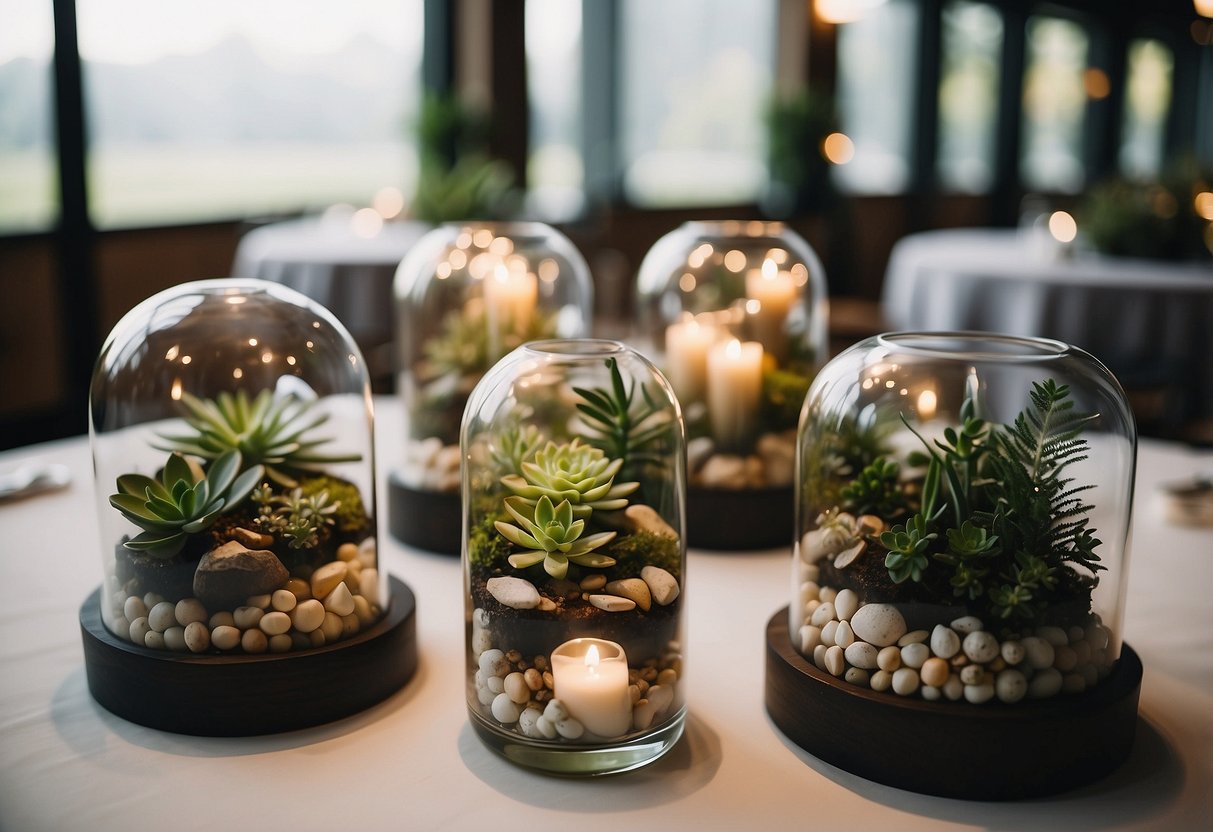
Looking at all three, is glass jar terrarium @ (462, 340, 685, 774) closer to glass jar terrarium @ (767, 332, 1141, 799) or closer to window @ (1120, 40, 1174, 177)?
glass jar terrarium @ (767, 332, 1141, 799)

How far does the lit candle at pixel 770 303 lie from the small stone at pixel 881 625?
0.73 m

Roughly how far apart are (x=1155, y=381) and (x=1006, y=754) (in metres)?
2.54

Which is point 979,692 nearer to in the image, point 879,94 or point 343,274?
point 343,274

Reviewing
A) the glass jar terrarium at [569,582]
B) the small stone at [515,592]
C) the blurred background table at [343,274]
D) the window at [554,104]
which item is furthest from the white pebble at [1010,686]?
the window at [554,104]

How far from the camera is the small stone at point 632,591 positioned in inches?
33.7

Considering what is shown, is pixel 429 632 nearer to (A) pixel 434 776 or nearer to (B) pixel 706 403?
(A) pixel 434 776

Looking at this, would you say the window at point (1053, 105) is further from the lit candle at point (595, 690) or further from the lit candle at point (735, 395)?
the lit candle at point (595, 690)

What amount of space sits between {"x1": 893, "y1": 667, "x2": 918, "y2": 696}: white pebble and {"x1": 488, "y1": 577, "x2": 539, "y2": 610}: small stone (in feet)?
0.90

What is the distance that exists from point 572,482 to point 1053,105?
12.6 meters

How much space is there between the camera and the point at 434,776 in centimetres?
83

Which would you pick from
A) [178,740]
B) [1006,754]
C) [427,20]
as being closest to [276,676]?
[178,740]

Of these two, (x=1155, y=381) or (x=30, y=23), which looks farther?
(x=30, y=23)

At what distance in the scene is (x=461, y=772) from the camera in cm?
84

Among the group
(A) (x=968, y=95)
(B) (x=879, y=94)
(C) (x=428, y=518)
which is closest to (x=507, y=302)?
(C) (x=428, y=518)
